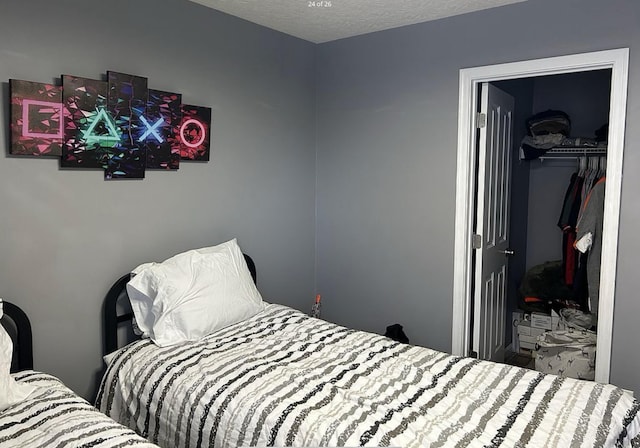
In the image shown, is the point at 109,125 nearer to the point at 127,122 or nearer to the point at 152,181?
the point at 127,122

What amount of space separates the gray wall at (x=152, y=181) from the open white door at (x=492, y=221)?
1.26 meters

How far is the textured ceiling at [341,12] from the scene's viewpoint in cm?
276

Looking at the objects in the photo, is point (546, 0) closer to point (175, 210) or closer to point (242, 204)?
point (242, 204)

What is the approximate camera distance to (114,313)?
242cm

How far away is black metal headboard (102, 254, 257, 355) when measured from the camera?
2.41 m

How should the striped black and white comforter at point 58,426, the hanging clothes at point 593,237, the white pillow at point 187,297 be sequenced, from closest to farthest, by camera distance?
1. the striped black and white comforter at point 58,426
2. the white pillow at point 187,297
3. the hanging clothes at point 593,237

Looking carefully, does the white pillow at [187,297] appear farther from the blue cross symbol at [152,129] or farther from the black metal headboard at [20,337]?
the blue cross symbol at [152,129]

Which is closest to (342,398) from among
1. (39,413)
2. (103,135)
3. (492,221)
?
(39,413)

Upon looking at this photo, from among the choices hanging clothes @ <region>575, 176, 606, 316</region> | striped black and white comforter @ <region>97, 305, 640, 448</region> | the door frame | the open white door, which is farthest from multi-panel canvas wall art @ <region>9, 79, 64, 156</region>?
hanging clothes @ <region>575, 176, 606, 316</region>

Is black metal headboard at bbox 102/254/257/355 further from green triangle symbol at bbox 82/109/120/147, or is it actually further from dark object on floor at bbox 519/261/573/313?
dark object on floor at bbox 519/261/573/313

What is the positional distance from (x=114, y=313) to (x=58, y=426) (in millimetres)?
839

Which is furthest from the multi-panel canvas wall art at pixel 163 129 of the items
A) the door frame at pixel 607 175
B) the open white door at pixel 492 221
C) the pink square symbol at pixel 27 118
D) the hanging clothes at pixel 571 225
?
the hanging clothes at pixel 571 225

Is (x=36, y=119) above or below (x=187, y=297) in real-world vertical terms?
above

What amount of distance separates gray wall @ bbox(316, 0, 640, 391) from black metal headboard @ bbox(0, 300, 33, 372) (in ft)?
7.00
